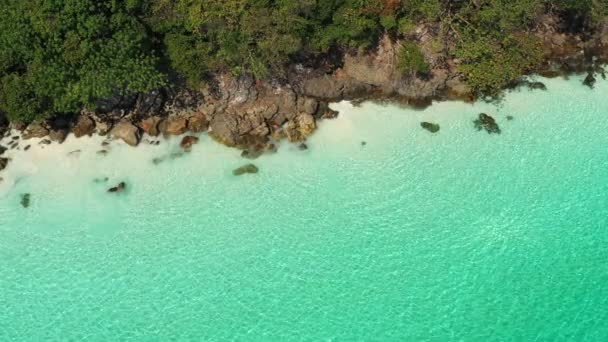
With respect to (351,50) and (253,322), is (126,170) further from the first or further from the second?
(351,50)

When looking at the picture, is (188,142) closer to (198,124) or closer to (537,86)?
(198,124)

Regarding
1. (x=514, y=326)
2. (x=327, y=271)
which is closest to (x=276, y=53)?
(x=327, y=271)

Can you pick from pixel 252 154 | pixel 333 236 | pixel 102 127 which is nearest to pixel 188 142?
pixel 252 154

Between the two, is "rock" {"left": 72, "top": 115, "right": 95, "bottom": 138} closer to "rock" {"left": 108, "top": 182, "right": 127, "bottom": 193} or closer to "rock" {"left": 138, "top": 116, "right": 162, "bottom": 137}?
"rock" {"left": 138, "top": 116, "right": 162, "bottom": 137}

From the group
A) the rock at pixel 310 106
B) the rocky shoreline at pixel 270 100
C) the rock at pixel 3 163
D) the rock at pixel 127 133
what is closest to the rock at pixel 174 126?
the rocky shoreline at pixel 270 100

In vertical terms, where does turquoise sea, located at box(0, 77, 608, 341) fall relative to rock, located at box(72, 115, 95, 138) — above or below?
below

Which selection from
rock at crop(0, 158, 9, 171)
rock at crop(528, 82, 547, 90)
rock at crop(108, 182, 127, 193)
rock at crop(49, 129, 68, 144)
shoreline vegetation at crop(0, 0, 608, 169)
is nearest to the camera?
shoreline vegetation at crop(0, 0, 608, 169)

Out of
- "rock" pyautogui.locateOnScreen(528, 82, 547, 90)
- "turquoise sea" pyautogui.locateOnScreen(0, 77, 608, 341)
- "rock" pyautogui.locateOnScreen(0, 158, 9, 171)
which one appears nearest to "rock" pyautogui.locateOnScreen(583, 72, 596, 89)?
"turquoise sea" pyautogui.locateOnScreen(0, 77, 608, 341)
